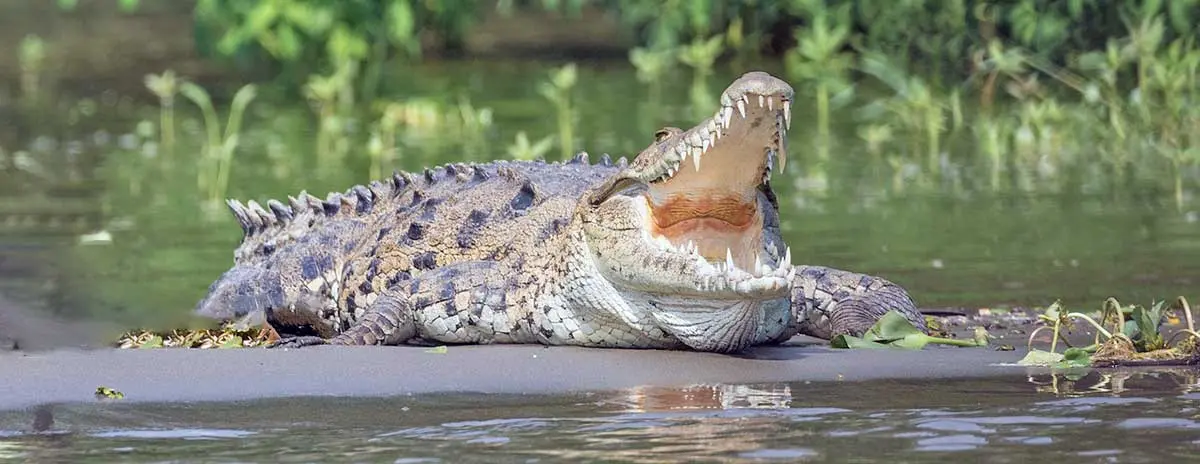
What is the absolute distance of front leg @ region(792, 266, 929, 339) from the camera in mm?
7766

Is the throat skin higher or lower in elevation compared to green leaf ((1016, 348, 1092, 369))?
higher

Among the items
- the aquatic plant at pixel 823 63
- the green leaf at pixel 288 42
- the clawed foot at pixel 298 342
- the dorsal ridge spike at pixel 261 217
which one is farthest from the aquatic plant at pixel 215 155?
the clawed foot at pixel 298 342

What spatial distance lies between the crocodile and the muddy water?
0.55m

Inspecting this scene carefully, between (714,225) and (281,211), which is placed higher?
(281,211)

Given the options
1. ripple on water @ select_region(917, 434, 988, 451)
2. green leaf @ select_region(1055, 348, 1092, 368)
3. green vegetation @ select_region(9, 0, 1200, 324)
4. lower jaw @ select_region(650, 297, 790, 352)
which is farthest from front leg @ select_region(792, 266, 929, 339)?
ripple on water @ select_region(917, 434, 988, 451)

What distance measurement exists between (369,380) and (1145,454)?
7.98 feet

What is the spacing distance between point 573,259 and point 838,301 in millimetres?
1038

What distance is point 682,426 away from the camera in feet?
19.6

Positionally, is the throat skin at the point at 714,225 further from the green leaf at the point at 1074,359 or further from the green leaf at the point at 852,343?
the green leaf at the point at 1074,359

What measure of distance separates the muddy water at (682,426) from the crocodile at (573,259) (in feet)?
1.81

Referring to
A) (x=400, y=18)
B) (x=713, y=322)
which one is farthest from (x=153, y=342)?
(x=400, y=18)

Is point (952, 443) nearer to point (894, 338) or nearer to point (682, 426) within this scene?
point (682, 426)

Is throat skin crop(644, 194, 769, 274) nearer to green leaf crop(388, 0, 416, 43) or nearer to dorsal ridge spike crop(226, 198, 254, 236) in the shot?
dorsal ridge spike crop(226, 198, 254, 236)

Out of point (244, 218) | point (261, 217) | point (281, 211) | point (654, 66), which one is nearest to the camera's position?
point (281, 211)
